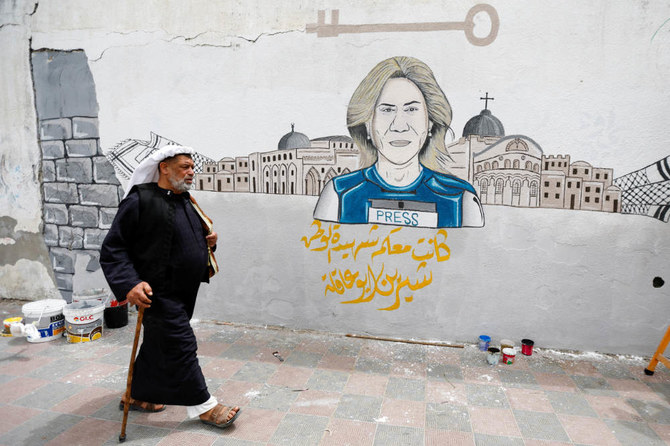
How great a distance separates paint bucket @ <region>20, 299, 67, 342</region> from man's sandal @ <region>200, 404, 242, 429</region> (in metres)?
2.41

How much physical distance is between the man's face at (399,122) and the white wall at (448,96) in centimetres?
29

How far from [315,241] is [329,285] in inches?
19.2

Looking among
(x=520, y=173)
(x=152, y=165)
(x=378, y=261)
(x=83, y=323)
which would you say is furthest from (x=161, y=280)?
(x=520, y=173)

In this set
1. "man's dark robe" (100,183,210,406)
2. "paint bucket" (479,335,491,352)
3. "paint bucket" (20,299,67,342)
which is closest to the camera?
"man's dark robe" (100,183,210,406)

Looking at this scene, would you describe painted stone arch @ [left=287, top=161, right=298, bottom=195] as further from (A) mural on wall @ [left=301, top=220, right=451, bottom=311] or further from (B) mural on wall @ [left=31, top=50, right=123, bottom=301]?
(B) mural on wall @ [left=31, top=50, right=123, bottom=301]

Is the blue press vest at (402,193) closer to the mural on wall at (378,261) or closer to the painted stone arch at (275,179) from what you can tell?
the mural on wall at (378,261)

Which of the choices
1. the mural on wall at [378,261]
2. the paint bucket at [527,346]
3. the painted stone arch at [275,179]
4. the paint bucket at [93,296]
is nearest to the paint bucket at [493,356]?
the paint bucket at [527,346]

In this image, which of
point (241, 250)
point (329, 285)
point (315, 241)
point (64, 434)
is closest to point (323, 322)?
point (329, 285)

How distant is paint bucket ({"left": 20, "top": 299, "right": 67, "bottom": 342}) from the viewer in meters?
4.35

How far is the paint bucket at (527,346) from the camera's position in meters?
4.09

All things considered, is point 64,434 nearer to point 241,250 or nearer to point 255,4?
point 241,250

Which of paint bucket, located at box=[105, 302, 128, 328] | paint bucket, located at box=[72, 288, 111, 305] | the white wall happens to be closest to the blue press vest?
the white wall

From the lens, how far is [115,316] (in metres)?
4.67

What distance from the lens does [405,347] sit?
4.32 m
